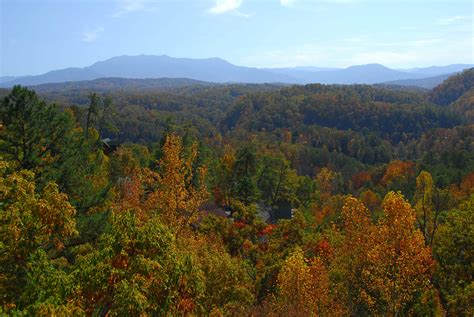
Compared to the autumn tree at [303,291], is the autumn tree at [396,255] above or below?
above

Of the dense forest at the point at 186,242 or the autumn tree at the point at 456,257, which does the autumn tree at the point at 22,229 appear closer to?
the dense forest at the point at 186,242

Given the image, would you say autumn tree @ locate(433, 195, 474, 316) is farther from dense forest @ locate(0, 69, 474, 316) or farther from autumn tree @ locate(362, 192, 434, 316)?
autumn tree @ locate(362, 192, 434, 316)

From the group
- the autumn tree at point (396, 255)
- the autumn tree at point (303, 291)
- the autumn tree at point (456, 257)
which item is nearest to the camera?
the autumn tree at point (396, 255)

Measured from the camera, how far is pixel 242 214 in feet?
88.9

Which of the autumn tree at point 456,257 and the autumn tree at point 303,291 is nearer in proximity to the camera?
the autumn tree at point 303,291

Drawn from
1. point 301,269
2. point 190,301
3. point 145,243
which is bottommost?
point 301,269

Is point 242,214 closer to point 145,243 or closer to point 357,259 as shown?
point 357,259

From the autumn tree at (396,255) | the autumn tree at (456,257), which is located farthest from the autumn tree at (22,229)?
the autumn tree at (456,257)

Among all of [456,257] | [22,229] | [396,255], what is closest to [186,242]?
[396,255]

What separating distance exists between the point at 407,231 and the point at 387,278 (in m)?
1.87

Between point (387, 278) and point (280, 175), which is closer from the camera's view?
point (387, 278)

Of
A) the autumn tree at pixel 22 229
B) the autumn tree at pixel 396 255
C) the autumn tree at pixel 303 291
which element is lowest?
the autumn tree at pixel 303 291

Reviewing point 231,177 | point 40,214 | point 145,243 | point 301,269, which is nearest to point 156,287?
point 145,243

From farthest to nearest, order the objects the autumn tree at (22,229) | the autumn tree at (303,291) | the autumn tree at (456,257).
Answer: the autumn tree at (456,257)
the autumn tree at (303,291)
the autumn tree at (22,229)
